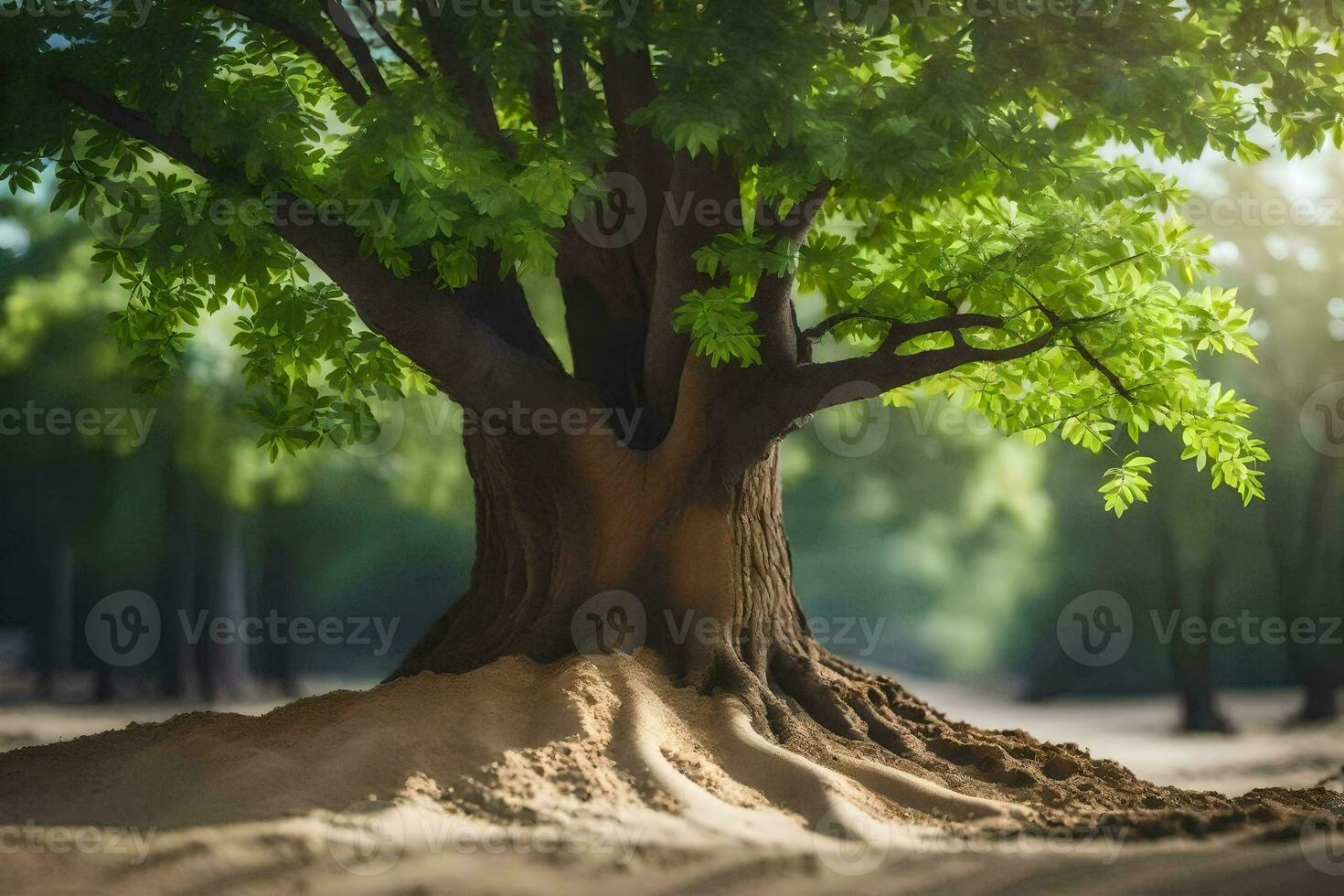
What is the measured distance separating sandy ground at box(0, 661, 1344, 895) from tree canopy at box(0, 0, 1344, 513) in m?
1.94

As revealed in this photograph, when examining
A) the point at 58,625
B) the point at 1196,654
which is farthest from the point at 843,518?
the point at 58,625

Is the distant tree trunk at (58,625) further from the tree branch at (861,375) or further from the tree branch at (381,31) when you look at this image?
the tree branch at (861,375)

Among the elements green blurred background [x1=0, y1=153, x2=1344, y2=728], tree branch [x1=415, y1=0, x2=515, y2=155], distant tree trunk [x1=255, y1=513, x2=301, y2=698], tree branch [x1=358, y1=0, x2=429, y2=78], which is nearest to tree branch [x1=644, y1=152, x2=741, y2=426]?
tree branch [x1=415, y1=0, x2=515, y2=155]

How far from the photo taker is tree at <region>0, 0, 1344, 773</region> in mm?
6023

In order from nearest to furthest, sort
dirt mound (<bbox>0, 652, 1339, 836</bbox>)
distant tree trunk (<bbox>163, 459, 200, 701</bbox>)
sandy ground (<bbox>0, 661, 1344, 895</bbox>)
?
1. sandy ground (<bbox>0, 661, 1344, 895</bbox>)
2. dirt mound (<bbox>0, 652, 1339, 836</bbox>)
3. distant tree trunk (<bbox>163, 459, 200, 701</bbox>)

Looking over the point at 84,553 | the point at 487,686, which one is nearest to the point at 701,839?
the point at 487,686

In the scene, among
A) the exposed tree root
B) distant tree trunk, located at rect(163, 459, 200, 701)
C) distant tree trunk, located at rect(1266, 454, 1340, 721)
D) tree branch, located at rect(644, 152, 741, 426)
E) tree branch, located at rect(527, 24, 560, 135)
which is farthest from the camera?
distant tree trunk, located at rect(163, 459, 200, 701)

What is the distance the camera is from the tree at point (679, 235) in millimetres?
6023

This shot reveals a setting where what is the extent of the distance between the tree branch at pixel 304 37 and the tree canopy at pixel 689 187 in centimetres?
2

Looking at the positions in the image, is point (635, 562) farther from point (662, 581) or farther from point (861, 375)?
point (861, 375)

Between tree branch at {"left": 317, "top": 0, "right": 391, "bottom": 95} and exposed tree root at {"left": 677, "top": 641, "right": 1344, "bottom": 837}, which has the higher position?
tree branch at {"left": 317, "top": 0, "right": 391, "bottom": 95}

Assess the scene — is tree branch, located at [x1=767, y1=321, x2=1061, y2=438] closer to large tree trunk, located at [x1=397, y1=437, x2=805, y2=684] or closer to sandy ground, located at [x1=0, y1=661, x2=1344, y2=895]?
large tree trunk, located at [x1=397, y1=437, x2=805, y2=684]

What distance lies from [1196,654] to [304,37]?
575 inches

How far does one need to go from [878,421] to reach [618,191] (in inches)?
429
